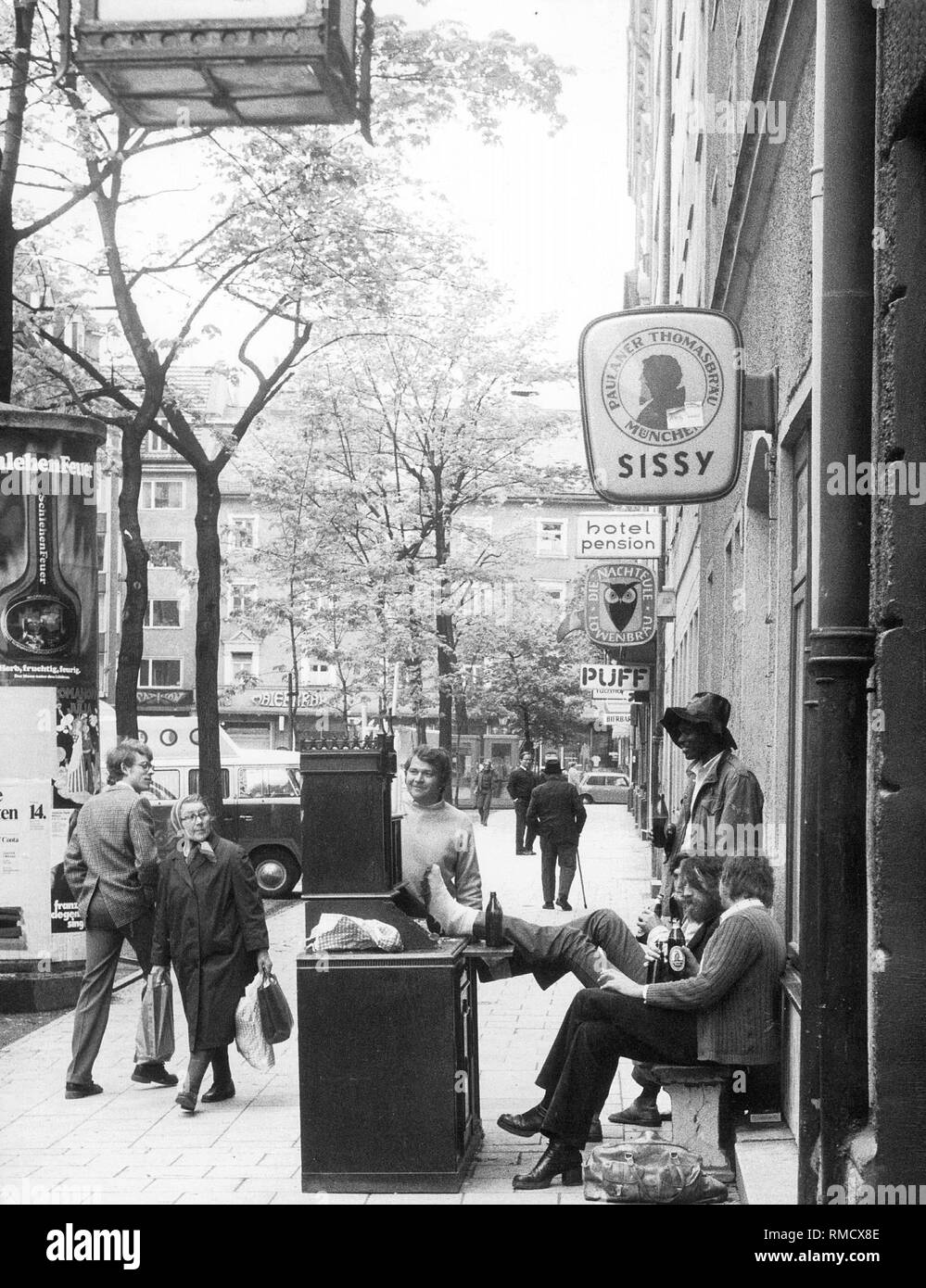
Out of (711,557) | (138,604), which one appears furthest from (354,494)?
(711,557)

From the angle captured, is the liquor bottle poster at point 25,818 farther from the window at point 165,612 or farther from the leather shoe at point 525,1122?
the window at point 165,612

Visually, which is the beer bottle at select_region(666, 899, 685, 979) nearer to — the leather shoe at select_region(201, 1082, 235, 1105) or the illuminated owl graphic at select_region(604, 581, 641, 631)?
the leather shoe at select_region(201, 1082, 235, 1105)

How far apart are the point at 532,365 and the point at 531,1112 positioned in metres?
26.3

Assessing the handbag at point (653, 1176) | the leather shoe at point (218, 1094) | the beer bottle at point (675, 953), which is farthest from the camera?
the leather shoe at point (218, 1094)

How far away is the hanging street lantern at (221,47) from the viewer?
5121 mm

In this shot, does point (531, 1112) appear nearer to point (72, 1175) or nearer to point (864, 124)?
point (72, 1175)

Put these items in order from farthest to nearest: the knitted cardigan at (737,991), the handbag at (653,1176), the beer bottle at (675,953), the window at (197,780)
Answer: the window at (197,780), the beer bottle at (675,953), the knitted cardigan at (737,991), the handbag at (653,1176)

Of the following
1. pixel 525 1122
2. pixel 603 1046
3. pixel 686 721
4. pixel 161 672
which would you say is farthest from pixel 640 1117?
pixel 161 672

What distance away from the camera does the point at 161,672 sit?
6091 cm

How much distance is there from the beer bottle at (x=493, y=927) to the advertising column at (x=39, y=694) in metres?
5.12

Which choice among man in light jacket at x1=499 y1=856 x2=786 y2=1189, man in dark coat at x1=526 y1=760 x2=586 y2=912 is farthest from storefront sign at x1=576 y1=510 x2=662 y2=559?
man in light jacket at x1=499 y1=856 x2=786 y2=1189

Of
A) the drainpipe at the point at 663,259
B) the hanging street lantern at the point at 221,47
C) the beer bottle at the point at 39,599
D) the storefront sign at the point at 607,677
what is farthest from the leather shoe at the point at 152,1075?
the storefront sign at the point at 607,677

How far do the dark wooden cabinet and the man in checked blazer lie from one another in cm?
246

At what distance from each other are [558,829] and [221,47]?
14898 millimetres
